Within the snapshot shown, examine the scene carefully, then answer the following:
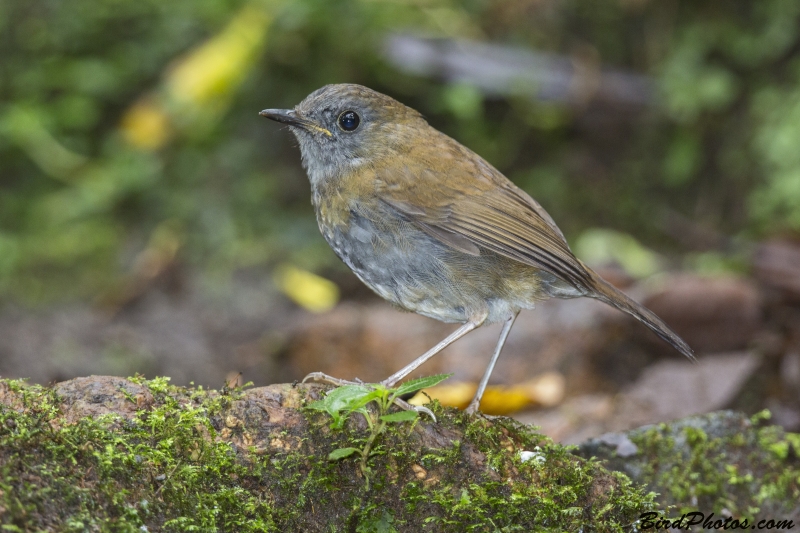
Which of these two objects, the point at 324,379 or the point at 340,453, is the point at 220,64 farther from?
the point at 340,453

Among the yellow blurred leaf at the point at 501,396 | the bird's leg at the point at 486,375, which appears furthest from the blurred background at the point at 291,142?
the bird's leg at the point at 486,375

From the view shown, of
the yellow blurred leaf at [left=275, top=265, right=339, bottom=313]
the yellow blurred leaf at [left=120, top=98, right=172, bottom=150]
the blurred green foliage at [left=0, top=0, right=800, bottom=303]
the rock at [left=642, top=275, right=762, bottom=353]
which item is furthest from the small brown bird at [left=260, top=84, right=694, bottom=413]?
the yellow blurred leaf at [left=120, top=98, right=172, bottom=150]

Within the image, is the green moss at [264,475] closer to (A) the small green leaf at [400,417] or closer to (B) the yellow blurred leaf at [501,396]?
(A) the small green leaf at [400,417]

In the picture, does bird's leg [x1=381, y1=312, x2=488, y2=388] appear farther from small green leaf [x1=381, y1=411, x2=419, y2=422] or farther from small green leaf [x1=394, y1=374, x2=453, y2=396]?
small green leaf [x1=381, y1=411, x2=419, y2=422]

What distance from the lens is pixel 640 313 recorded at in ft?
11.2

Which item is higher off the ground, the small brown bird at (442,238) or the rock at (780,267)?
the rock at (780,267)

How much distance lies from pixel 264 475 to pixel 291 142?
170 inches

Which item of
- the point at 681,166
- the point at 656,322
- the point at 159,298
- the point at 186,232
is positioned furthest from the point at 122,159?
the point at 656,322

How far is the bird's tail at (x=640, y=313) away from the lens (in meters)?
3.38

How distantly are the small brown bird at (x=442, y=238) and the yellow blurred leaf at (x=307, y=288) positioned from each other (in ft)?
8.65

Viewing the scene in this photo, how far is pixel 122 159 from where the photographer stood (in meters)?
7.38

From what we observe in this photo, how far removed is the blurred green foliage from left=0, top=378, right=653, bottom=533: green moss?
4419 mm

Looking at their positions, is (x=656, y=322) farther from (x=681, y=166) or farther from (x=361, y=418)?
A: (x=681, y=166)

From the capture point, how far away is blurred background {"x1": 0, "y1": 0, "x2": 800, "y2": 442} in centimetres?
645
